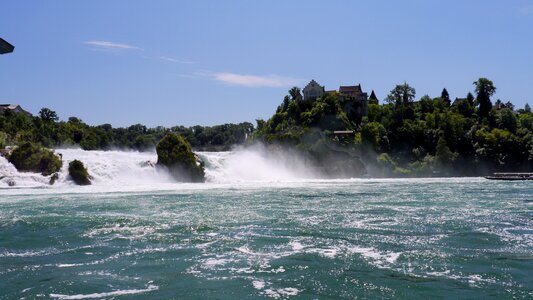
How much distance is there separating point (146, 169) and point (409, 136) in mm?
51255

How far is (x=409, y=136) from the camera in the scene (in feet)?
277

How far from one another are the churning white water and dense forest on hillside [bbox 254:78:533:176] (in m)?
4.44

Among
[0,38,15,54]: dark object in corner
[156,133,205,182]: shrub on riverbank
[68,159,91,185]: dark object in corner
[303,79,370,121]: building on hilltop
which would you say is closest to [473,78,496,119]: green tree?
[303,79,370,121]: building on hilltop

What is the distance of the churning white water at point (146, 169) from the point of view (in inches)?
1617

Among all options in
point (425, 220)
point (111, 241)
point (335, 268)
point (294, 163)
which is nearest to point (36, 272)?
point (111, 241)

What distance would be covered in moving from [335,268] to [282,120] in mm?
75793

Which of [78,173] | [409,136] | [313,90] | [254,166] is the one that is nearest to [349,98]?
[313,90]

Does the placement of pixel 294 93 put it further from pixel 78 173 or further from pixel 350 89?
pixel 78 173

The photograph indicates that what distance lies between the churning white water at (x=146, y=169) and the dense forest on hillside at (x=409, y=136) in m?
4.44

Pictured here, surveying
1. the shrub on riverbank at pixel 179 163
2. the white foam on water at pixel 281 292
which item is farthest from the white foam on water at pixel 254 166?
the white foam on water at pixel 281 292

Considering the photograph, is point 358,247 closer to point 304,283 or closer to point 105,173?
point 304,283

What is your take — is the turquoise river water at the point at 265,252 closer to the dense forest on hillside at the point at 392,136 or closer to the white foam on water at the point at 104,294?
the white foam on water at the point at 104,294

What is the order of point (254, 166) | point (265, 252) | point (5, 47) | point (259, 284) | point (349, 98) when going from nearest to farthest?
point (259, 284) < point (265, 252) < point (5, 47) < point (254, 166) < point (349, 98)

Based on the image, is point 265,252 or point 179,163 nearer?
point 265,252
